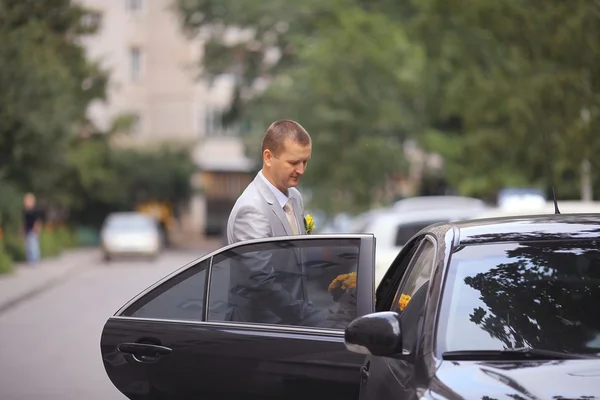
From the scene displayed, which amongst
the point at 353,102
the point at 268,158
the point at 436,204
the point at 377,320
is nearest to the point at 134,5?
the point at 353,102

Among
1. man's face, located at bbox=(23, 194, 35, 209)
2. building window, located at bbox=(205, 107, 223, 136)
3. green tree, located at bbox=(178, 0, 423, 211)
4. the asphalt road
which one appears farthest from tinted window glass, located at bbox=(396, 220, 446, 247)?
building window, located at bbox=(205, 107, 223, 136)

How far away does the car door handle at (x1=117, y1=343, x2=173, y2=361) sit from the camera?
6.05 meters

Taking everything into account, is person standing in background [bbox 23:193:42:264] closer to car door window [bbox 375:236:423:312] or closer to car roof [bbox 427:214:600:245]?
car door window [bbox 375:236:423:312]

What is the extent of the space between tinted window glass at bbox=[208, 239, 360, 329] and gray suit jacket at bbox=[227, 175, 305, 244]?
12.9 inches

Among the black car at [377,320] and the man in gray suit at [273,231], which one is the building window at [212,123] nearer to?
the man in gray suit at [273,231]

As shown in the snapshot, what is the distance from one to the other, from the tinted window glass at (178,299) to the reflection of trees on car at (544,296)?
1466mm

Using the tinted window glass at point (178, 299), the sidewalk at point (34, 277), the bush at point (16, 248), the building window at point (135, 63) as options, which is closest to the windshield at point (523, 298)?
the tinted window glass at point (178, 299)

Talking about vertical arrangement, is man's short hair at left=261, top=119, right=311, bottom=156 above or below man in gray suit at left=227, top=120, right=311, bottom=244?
above

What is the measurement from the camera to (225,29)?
194ft

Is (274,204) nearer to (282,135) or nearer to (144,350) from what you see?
(282,135)

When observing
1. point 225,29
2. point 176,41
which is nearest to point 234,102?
point 225,29

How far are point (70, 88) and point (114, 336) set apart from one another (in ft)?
114

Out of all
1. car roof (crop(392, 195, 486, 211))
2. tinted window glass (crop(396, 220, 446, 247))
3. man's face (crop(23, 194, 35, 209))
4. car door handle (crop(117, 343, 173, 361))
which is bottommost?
man's face (crop(23, 194, 35, 209))

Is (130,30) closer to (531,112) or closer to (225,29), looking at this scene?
(225,29)
